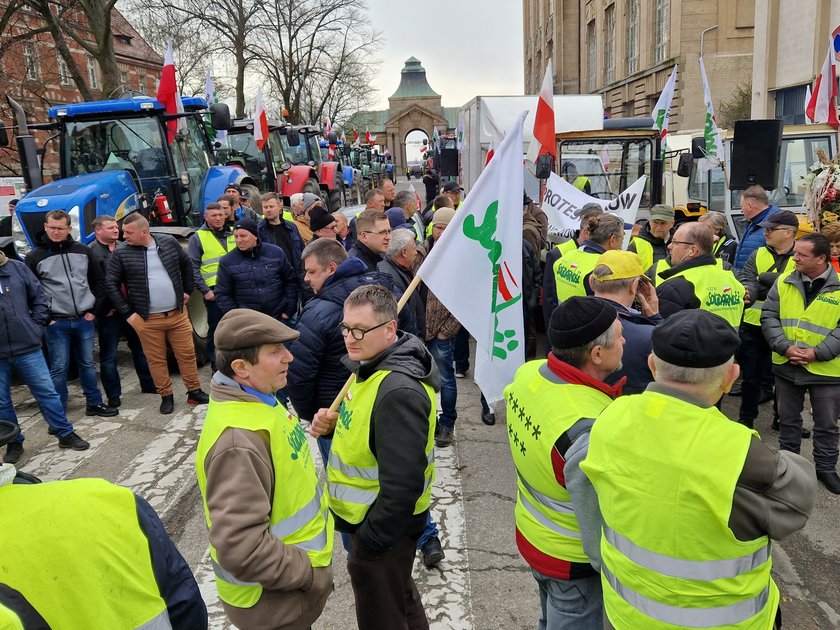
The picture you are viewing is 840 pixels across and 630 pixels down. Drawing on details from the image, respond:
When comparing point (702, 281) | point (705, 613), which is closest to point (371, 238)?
point (702, 281)

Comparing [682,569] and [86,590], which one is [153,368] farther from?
[682,569]

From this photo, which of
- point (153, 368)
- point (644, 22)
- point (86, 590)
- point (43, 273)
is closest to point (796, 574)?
point (86, 590)

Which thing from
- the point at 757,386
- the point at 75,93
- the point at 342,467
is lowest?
the point at 757,386

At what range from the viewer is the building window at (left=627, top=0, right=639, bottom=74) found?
A: 3027 centimetres

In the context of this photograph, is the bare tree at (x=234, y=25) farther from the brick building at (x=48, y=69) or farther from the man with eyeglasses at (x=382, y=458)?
the man with eyeglasses at (x=382, y=458)

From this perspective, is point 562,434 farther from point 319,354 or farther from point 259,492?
point 319,354

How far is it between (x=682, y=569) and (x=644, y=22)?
103 feet

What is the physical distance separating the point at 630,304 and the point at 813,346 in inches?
77.7

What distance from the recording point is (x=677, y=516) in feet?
5.76

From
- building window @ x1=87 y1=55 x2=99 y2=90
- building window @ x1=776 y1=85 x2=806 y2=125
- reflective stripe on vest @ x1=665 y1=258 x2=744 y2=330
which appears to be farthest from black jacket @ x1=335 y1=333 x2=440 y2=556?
building window @ x1=87 y1=55 x2=99 y2=90

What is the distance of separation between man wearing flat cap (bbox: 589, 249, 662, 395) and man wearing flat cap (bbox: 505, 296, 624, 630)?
0.41 meters

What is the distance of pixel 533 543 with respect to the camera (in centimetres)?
238

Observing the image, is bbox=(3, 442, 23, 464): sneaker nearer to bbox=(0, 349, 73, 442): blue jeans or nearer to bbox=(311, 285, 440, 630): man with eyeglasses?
bbox=(0, 349, 73, 442): blue jeans

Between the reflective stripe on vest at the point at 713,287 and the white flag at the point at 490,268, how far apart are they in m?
1.59
